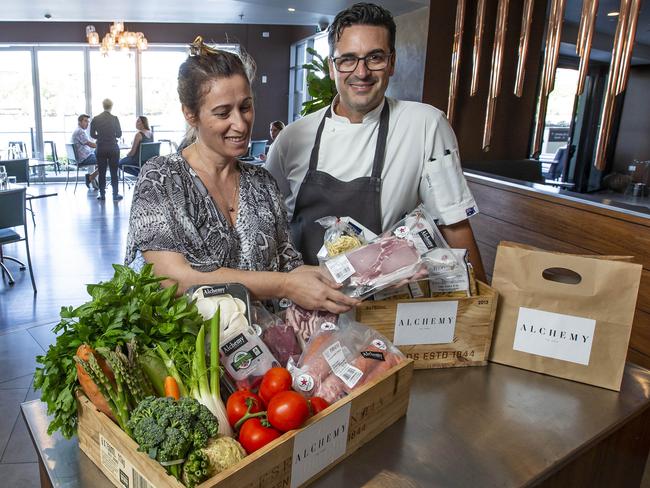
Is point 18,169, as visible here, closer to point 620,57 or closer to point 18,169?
point 18,169

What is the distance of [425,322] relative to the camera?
1280 millimetres

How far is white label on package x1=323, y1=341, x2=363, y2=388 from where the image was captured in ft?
3.34

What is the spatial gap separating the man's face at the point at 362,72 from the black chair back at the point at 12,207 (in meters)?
3.78

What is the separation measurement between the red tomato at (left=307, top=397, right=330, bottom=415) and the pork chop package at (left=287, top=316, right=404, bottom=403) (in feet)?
0.11

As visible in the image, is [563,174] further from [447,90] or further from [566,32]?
[447,90]

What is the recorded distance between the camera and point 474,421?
1140 mm

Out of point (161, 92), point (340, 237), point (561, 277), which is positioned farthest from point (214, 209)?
point (161, 92)

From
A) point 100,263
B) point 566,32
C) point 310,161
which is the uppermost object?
point 566,32

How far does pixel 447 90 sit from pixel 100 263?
12.3 feet

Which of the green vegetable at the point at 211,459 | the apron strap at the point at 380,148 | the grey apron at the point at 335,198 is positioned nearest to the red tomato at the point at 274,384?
the green vegetable at the point at 211,459

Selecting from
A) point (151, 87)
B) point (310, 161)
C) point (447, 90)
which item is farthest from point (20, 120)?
point (310, 161)

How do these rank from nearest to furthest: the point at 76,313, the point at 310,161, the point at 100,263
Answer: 1. the point at 76,313
2. the point at 310,161
3. the point at 100,263

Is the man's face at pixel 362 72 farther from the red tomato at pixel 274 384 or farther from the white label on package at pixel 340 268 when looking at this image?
the red tomato at pixel 274 384

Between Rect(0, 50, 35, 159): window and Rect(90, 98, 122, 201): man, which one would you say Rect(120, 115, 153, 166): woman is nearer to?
Rect(90, 98, 122, 201): man
